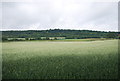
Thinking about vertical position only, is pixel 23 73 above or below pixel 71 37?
above

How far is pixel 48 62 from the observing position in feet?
16.7

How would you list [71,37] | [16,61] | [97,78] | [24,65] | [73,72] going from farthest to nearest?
[71,37] < [16,61] < [24,65] < [73,72] < [97,78]

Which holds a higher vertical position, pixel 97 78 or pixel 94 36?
pixel 97 78

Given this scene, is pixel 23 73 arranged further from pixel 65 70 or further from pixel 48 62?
pixel 65 70

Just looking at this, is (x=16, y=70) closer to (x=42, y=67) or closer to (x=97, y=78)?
(x=42, y=67)

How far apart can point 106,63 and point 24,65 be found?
3.12 metres

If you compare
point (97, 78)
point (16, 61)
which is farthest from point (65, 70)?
point (16, 61)

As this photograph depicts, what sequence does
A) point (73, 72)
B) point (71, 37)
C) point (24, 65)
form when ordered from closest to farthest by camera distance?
point (73, 72) < point (24, 65) < point (71, 37)

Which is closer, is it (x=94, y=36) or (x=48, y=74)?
(x=48, y=74)

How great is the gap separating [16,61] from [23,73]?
1.03 m

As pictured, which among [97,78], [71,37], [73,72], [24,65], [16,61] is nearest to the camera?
[97,78]

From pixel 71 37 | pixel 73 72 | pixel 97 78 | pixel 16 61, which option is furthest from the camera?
pixel 71 37

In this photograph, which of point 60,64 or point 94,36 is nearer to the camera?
point 60,64

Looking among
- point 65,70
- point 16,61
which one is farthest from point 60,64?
Result: point 16,61
